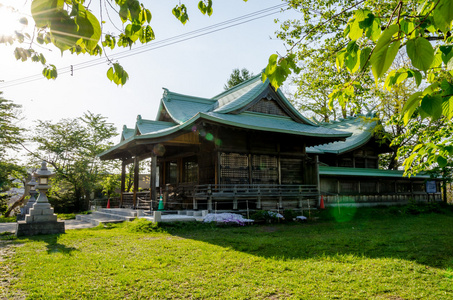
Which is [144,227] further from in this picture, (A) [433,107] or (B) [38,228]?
(A) [433,107]

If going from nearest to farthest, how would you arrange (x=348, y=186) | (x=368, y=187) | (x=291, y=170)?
(x=291, y=170) < (x=348, y=186) < (x=368, y=187)

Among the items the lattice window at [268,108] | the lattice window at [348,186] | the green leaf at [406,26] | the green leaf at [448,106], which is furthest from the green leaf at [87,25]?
the lattice window at [348,186]

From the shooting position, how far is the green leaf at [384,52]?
62.4 inches

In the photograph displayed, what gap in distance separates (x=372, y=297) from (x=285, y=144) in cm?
1347

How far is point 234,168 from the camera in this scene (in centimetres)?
1571

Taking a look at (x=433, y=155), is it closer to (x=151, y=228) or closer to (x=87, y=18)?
(x=87, y=18)

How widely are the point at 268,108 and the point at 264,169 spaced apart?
12.7 feet

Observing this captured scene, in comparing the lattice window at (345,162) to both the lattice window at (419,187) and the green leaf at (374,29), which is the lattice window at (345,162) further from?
the green leaf at (374,29)

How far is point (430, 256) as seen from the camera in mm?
6535

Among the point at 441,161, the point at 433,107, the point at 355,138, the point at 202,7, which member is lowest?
the point at 441,161

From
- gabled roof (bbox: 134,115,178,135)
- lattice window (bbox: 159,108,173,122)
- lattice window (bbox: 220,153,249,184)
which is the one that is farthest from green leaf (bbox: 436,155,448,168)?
lattice window (bbox: 159,108,173,122)

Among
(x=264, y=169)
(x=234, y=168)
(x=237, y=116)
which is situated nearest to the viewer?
(x=234, y=168)

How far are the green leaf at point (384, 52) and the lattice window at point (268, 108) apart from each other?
1599 cm

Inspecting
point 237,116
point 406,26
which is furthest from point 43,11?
point 237,116
